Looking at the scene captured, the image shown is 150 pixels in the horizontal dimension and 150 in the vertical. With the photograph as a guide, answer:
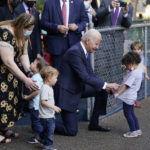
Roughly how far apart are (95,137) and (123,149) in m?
0.58

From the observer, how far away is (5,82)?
206 inches

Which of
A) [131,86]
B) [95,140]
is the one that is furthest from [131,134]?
[131,86]

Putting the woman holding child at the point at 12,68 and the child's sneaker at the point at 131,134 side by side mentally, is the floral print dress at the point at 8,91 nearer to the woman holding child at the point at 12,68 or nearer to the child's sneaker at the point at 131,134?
the woman holding child at the point at 12,68

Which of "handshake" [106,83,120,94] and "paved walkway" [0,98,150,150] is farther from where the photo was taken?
"handshake" [106,83,120,94]

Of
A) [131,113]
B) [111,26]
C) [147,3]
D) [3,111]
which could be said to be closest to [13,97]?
[3,111]

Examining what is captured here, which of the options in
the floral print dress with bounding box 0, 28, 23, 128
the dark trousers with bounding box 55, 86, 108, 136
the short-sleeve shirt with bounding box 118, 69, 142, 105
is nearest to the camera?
the floral print dress with bounding box 0, 28, 23, 128

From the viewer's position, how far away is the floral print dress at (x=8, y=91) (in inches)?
203

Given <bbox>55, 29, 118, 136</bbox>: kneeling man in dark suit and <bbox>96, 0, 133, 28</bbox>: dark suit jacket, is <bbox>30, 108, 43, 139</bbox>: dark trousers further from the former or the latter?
<bbox>96, 0, 133, 28</bbox>: dark suit jacket

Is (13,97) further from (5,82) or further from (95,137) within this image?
(95,137)

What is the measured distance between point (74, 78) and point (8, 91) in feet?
3.22

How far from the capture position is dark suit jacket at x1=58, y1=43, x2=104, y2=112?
5.62 metres

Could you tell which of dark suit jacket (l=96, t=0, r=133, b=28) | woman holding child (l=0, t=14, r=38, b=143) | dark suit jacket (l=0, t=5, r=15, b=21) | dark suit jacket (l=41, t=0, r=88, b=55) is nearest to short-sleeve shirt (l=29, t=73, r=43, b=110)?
woman holding child (l=0, t=14, r=38, b=143)

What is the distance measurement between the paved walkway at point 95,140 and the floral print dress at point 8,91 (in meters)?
0.40

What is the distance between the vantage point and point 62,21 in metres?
6.67
